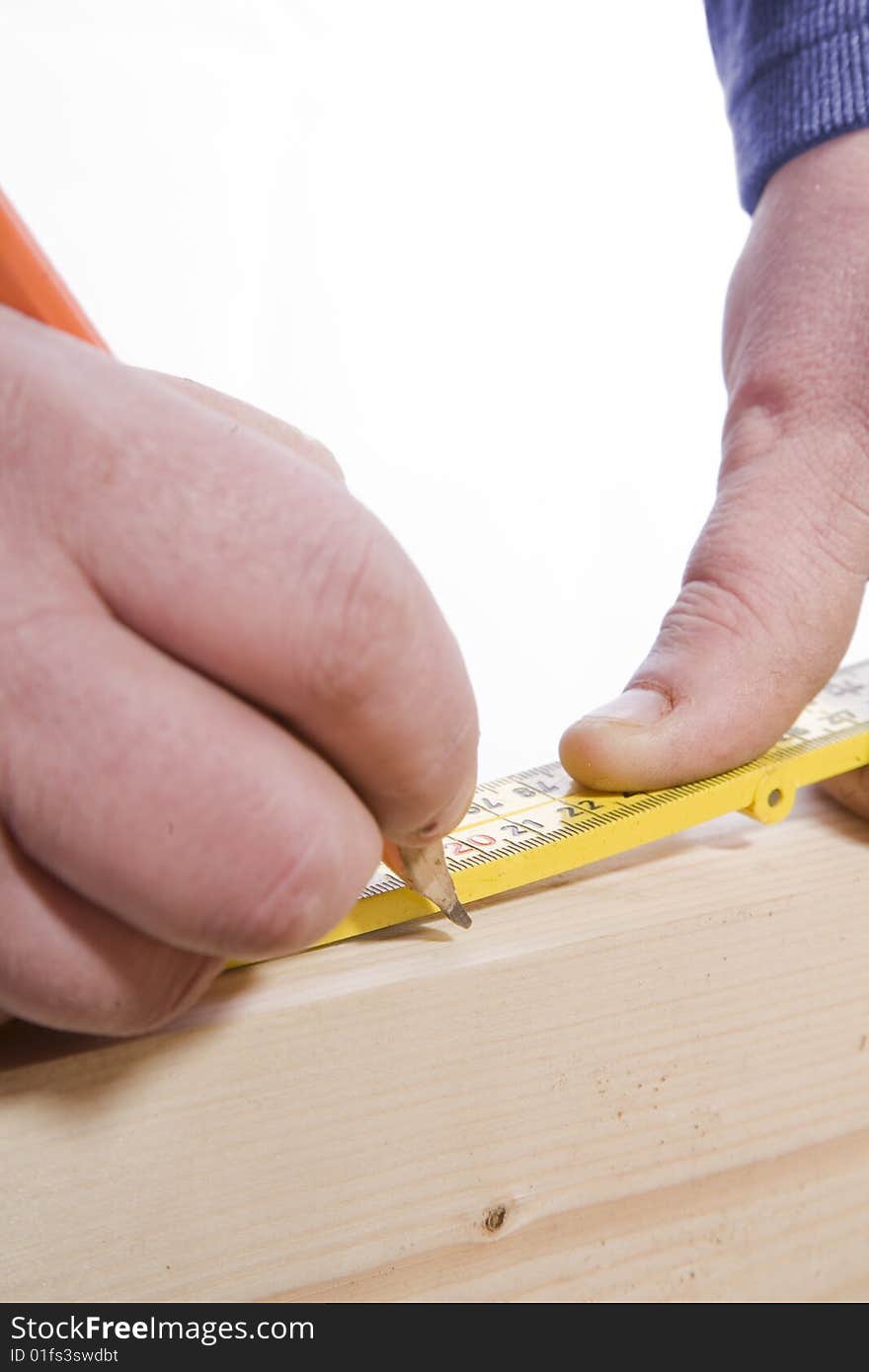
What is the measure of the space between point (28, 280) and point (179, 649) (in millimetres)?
171

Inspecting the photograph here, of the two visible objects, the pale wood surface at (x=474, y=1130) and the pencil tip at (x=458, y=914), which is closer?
the pale wood surface at (x=474, y=1130)

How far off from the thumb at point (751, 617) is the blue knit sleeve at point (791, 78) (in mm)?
247

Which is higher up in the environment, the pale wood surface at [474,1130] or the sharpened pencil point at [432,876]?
the sharpened pencil point at [432,876]

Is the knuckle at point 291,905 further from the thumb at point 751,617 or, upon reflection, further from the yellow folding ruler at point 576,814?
the thumb at point 751,617

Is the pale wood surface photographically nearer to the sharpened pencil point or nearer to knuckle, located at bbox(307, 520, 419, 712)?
the sharpened pencil point

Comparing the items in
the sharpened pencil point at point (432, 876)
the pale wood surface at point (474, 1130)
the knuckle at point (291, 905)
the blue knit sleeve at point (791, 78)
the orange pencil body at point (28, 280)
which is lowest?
the pale wood surface at point (474, 1130)

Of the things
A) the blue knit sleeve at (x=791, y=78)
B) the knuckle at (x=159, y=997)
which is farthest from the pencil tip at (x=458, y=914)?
the blue knit sleeve at (x=791, y=78)

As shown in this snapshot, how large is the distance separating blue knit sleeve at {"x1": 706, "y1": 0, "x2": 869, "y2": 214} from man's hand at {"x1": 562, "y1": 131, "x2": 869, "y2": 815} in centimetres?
2

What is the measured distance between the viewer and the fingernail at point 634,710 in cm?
71

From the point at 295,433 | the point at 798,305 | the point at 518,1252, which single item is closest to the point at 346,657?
Result: the point at 295,433

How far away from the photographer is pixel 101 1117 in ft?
1.52

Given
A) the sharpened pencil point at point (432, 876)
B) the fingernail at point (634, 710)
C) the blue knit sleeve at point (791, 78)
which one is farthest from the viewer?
the blue knit sleeve at point (791, 78)

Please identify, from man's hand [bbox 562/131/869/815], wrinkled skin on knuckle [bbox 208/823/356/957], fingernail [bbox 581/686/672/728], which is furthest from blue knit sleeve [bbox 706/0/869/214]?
wrinkled skin on knuckle [bbox 208/823/356/957]

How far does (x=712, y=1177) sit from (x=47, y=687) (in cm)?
33
